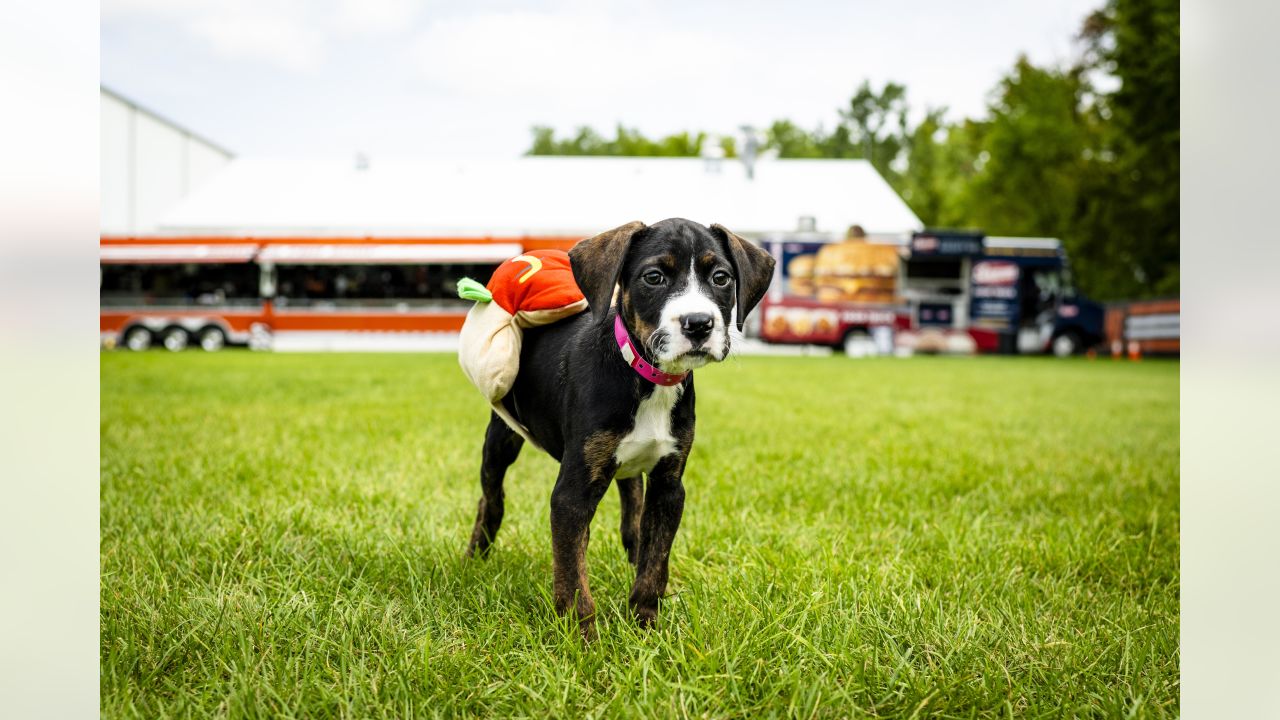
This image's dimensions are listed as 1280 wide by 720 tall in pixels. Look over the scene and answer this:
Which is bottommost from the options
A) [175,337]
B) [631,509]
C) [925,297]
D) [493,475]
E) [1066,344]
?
[631,509]

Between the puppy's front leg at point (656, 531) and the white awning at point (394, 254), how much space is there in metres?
21.0

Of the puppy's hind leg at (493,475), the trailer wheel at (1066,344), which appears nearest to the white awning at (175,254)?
the trailer wheel at (1066,344)

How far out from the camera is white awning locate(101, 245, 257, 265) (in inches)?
930

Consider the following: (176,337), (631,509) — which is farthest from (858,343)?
(631,509)

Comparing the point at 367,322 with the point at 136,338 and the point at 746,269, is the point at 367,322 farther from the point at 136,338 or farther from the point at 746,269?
the point at 746,269

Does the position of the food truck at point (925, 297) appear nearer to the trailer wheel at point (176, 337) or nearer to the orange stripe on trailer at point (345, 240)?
the orange stripe on trailer at point (345, 240)

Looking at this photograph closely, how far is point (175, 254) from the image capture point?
23797 millimetres

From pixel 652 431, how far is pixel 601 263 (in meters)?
0.49

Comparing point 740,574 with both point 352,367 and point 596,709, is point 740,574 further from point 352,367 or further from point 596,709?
point 352,367

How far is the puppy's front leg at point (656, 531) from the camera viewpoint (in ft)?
8.24

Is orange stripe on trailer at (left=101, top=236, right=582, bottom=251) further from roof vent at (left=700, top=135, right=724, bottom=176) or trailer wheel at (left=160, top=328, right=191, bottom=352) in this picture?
roof vent at (left=700, top=135, right=724, bottom=176)

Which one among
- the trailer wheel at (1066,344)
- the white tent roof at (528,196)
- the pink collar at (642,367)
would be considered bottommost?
the trailer wheel at (1066,344)
